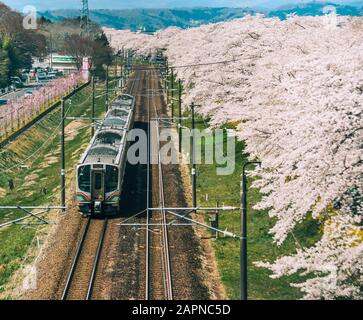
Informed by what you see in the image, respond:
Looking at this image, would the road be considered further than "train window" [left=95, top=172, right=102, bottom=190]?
Yes

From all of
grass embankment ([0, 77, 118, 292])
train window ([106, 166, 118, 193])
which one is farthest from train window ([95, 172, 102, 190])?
grass embankment ([0, 77, 118, 292])

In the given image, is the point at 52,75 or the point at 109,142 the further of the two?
the point at 52,75

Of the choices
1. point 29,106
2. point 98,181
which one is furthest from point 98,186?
point 29,106

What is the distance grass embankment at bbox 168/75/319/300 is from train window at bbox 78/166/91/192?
248 inches

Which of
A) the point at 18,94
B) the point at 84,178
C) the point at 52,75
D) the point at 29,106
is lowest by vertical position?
the point at 84,178

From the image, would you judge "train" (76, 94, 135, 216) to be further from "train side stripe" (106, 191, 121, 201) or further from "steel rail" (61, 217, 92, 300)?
"steel rail" (61, 217, 92, 300)

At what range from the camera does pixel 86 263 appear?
2083 cm

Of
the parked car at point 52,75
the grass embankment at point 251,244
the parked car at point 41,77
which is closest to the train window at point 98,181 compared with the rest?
the grass embankment at point 251,244

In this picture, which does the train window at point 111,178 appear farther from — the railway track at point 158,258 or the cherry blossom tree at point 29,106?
the cherry blossom tree at point 29,106

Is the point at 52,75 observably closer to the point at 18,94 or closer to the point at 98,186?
the point at 18,94

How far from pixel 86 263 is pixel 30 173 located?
19.7 meters

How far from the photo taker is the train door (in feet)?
80.8

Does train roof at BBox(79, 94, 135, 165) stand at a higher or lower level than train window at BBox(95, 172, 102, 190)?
higher
